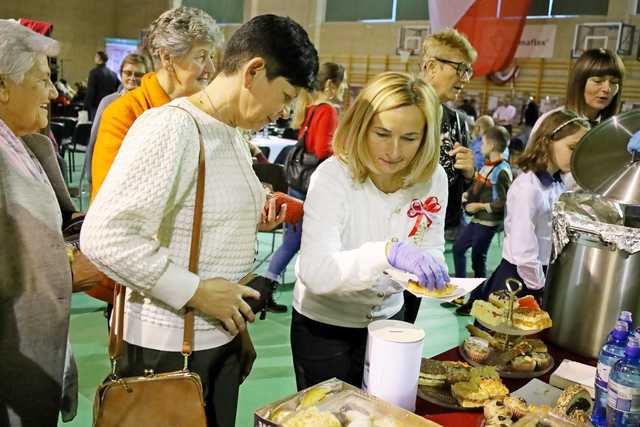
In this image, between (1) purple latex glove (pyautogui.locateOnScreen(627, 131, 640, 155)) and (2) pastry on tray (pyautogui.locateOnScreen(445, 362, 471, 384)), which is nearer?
(2) pastry on tray (pyautogui.locateOnScreen(445, 362, 471, 384))

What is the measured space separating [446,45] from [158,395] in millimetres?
1721

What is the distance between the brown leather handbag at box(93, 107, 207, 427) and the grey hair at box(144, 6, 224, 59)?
3.31 ft

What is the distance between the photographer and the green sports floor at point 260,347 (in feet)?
8.61

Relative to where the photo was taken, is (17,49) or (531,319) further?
(531,319)

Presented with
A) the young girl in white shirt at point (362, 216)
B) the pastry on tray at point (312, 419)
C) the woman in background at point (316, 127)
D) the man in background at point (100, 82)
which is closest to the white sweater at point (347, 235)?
the young girl in white shirt at point (362, 216)

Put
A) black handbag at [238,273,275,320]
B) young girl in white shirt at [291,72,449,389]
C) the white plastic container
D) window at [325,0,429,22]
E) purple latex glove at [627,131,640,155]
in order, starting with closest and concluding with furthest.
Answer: the white plastic container, black handbag at [238,273,275,320], young girl in white shirt at [291,72,449,389], purple latex glove at [627,131,640,155], window at [325,0,429,22]

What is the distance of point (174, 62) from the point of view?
81.1 inches

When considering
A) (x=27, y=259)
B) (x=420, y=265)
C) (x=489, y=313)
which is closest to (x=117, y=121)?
(x=27, y=259)

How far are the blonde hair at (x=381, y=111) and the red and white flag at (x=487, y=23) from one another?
6089mm

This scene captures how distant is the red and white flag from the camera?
737cm

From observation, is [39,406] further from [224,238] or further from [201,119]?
[201,119]

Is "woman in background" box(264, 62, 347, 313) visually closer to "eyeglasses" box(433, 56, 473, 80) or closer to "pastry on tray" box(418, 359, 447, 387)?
"eyeglasses" box(433, 56, 473, 80)

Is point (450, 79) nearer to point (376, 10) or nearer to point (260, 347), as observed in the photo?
point (260, 347)

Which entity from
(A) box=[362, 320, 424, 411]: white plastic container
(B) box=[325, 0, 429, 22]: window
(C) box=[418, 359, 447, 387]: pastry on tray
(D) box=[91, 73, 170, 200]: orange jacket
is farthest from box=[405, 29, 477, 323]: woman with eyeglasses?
(B) box=[325, 0, 429, 22]: window
